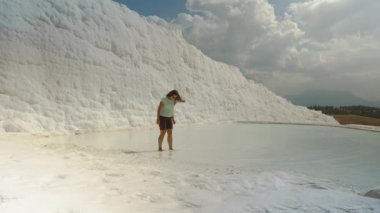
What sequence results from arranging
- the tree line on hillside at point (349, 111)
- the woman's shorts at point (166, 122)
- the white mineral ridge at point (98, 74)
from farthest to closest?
the tree line on hillside at point (349, 111) → the white mineral ridge at point (98, 74) → the woman's shorts at point (166, 122)

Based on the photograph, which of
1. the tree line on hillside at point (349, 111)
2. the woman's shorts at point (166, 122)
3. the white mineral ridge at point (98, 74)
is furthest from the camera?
the tree line on hillside at point (349, 111)

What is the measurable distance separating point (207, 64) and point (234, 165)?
51.4 ft

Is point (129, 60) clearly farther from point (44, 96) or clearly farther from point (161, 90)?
point (44, 96)

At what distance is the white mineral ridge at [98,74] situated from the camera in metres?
11.5

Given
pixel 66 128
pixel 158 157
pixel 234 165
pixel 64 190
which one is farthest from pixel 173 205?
pixel 66 128

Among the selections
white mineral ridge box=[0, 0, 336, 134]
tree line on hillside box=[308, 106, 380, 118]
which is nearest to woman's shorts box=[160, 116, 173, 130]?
white mineral ridge box=[0, 0, 336, 134]

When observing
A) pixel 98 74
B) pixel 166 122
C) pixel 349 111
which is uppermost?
pixel 98 74

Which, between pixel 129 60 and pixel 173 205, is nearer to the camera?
pixel 173 205

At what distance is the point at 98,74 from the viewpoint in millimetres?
14062

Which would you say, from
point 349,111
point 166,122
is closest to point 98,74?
point 166,122

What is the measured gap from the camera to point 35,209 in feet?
9.50

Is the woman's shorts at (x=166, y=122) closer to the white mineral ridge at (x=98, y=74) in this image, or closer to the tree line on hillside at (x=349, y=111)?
the white mineral ridge at (x=98, y=74)

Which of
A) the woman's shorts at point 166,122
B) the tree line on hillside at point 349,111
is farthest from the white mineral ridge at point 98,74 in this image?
the tree line on hillside at point 349,111

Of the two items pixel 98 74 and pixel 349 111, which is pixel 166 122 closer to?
pixel 98 74
